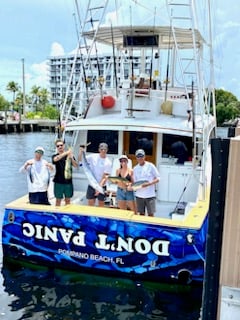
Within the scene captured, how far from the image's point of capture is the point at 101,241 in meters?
6.90

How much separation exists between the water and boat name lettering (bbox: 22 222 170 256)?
614mm

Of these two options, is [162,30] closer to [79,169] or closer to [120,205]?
[79,169]

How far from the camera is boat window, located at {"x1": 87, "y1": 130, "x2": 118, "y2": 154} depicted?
985cm

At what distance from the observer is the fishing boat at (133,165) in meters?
6.75

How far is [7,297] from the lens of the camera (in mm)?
6547

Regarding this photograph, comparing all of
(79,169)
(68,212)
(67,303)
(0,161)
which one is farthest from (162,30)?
(0,161)

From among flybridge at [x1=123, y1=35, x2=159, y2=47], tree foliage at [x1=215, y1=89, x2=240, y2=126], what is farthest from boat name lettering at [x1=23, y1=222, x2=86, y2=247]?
tree foliage at [x1=215, y1=89, x2=240, y2=126]

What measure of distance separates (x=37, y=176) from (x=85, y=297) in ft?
7.36

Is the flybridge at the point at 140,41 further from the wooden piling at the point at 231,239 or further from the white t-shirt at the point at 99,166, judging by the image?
the wooden piling at the point at 231,239

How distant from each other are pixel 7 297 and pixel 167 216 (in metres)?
3.57

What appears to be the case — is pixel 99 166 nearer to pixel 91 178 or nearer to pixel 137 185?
pixel 91 178

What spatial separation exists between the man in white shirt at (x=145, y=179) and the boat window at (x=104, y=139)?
2172 mm

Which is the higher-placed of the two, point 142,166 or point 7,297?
point 142,166

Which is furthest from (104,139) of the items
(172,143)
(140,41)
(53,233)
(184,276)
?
(184,276)
